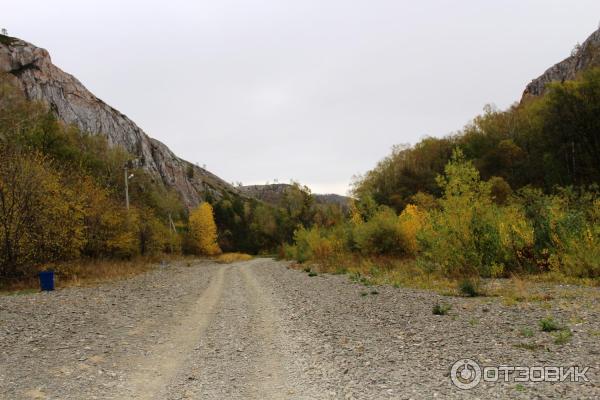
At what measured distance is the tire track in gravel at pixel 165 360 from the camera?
6.57 m

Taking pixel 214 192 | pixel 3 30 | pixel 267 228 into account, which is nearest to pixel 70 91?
pixel 3 30

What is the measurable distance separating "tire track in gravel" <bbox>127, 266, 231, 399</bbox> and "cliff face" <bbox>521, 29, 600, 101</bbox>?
77.4m

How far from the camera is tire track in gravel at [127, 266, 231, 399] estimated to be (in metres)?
6.57

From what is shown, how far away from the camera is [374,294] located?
53.0ft

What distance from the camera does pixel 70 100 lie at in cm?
11112

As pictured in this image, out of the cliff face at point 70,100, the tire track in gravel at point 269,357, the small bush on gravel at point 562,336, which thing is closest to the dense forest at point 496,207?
the small bush on gravel at point 562,336

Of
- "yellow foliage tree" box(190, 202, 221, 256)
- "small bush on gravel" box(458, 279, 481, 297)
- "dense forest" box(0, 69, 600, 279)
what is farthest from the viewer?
"yellow foliage tree" box(190, 202, 221, 256)

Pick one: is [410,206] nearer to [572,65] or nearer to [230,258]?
[230,258]

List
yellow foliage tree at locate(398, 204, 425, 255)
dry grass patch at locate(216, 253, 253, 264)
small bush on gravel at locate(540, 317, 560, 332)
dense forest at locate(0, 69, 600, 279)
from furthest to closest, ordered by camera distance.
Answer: dry grass patch at locate(216, 253, 253, 264), yellow foliage tree at locate(398, 204, 425, 255), dense forest at locate(0, 69, 600, 279), small bush on gravel at locate(540, 317, 560, 332)

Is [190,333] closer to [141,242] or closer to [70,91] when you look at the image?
[141,242]

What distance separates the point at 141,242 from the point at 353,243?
2639cm

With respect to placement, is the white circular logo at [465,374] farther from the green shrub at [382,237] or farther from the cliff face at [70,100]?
the cliff face at [70,100]

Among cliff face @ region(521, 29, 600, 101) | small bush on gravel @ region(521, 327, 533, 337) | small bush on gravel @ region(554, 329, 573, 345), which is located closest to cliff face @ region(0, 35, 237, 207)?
cliff face @ region(521, 29, 600, 101)

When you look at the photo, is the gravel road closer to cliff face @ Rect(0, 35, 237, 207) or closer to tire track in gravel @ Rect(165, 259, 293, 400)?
tire track in gravel @ Rect(165, 259, 293, 400)
